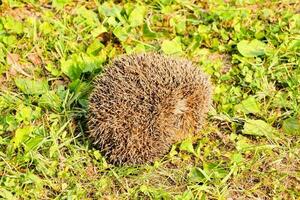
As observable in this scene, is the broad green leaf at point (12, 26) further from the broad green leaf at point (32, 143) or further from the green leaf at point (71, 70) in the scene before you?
the broad green leaf at point (32, 143)

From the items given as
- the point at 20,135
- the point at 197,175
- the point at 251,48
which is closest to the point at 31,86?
the point at 20,135

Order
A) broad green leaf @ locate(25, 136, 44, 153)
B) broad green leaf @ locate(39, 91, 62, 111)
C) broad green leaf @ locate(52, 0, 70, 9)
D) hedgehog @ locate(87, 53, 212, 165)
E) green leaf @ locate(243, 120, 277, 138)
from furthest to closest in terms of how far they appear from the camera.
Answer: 1. broad green leaf @ locate(52, 0, 70, 9)
2. broad green leaf @ locate(39, 91, 62, 111)
3. green leaf @ locate(243, 120, 277, 138)
4. broad green leaf @ locate(25, 136, 44, 153)
5. hedgehog @ locate(87, 53, 212, 165)

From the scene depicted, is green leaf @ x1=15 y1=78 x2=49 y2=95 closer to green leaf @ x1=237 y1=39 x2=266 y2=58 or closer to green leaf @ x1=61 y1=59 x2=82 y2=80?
green leaf @ x1=61 y1=59 x2=82 y2=80

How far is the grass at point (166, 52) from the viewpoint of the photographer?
3.71 m

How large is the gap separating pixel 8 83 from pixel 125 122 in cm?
119

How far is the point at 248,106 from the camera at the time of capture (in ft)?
13.6

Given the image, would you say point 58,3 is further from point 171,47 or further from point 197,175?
point 197,175

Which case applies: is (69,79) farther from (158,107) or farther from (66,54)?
(158,107)

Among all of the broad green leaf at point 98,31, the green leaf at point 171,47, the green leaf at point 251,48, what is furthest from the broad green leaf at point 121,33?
the green leaf at point 251,48

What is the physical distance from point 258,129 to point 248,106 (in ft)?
0.70

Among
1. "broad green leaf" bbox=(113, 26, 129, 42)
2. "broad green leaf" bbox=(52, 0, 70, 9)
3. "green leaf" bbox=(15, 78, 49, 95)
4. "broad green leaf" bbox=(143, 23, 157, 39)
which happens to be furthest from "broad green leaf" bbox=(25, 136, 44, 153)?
"broad green leaf" bbox=(52, 0, 70, 9)

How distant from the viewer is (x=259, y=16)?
4945 millimetres

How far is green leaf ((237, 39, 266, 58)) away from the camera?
4.52 metres

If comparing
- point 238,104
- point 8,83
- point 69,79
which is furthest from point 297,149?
point 8,83
